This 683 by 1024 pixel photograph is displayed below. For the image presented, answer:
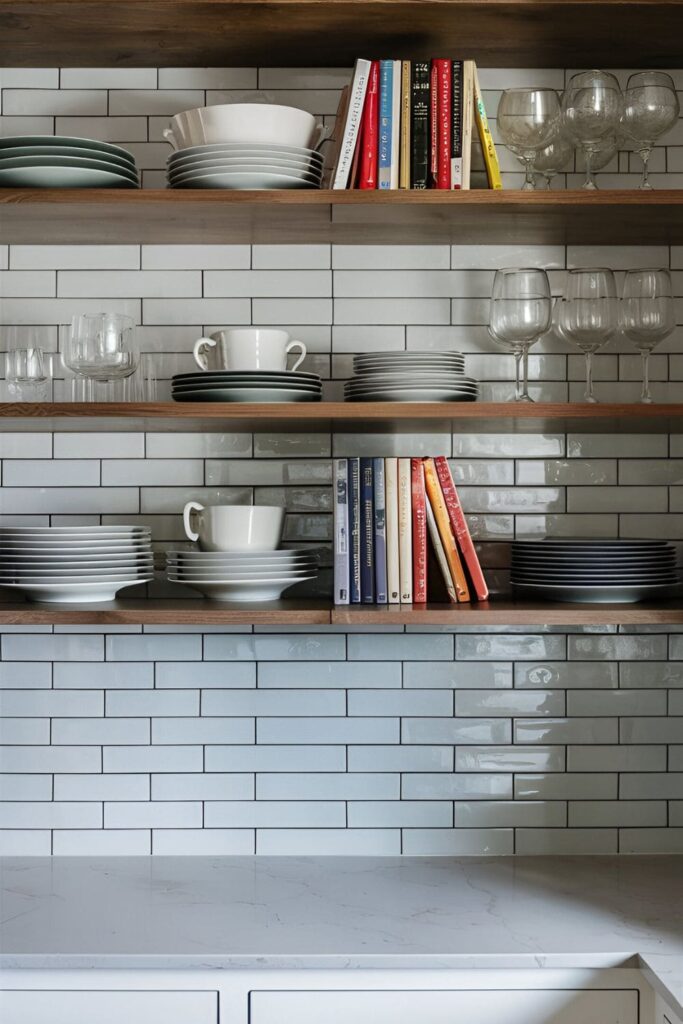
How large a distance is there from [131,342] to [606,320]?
2.88ft

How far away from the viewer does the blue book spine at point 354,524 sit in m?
1.77

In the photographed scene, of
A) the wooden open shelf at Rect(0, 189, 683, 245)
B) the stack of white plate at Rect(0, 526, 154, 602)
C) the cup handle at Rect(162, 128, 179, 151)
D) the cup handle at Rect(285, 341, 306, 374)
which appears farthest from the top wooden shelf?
the stack of white plate at Rect(0, 526, 154, 602)

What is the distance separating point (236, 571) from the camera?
5.74 feet

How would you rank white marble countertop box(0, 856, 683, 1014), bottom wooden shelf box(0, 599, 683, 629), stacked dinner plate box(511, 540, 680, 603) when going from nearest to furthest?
white marble countertop box(0, 856, 683, 1014)
bottom wooden shelf box(0, 599, 683, 629)
stacked dinner plate box(511, 540, 680, 603)

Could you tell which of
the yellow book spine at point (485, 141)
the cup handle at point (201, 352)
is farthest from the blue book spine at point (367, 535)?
the yellow book spine at point (485, 141)

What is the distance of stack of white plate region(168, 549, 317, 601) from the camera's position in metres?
1.75

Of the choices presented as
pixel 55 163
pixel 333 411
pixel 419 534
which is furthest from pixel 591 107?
pixel 55 163

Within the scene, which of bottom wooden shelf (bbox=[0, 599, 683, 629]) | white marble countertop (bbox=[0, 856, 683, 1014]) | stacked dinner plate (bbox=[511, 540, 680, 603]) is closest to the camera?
white marble countertop (bbox=[0, 856, 683, 1014])

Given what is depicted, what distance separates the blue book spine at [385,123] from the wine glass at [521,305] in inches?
10.9

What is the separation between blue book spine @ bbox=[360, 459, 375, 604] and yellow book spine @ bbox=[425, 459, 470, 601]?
0.35ft

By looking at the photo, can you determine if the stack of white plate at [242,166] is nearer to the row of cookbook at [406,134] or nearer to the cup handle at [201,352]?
the row of cookbook at [406,134]

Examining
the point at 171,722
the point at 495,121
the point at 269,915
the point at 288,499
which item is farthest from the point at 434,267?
the point at 269,915

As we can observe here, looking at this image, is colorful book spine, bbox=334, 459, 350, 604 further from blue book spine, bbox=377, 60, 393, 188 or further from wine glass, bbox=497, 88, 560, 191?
wine glass, bbox=497, 88, 560, 191

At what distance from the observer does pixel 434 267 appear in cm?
204
